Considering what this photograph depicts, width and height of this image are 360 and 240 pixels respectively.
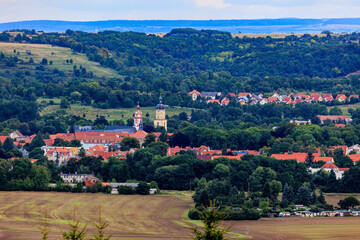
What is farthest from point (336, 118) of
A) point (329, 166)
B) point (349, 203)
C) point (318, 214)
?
point (318, 214)

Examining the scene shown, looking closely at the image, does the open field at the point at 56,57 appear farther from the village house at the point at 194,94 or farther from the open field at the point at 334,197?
the open field at the point at 334,197

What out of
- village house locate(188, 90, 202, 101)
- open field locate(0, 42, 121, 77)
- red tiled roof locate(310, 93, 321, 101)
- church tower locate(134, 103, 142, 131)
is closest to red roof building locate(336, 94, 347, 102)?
red tiled roof locate(310, 93, 321, 101)

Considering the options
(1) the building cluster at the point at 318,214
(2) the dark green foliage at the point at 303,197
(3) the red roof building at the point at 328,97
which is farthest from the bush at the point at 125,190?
(3) the red roof building at the point at 328,97

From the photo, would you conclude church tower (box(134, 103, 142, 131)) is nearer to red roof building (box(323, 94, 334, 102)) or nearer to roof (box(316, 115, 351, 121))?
roof (box(316, 115, 351, 121))

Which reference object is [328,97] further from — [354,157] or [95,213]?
[95,213]

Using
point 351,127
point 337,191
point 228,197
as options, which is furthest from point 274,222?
point 351,127

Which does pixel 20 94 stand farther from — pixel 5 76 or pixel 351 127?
pixel 351 127

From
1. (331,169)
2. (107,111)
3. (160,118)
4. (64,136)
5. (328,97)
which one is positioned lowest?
(107,111)
